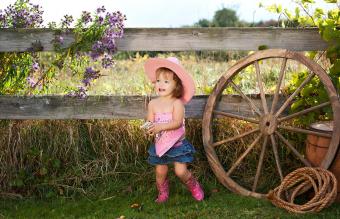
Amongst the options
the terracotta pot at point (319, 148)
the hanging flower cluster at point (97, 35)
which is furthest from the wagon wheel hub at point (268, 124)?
the hanging flower cluster at point (97, 35)

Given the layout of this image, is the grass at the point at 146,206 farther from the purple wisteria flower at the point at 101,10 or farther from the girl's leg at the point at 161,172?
the purple wisteria flower at the point at 101,10

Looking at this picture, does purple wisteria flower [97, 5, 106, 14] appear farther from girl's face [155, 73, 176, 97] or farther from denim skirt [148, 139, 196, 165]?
denim skirt [148, 139, 196, 165]

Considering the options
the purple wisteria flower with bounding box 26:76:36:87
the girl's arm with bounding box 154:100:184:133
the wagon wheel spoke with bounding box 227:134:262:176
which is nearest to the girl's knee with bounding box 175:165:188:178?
the girl's arm with bounding box 154:100:184:133

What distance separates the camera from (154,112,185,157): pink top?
473 cm

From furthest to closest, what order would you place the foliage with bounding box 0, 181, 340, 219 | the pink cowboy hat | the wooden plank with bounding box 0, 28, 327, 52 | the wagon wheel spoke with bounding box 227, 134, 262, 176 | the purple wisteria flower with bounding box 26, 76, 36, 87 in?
the purple wisteria flower with bounding box 26, 76, 36, 87
the wooden plank with bounding box 0, 28, 327, 52
the wagon wheel spoke with bounding box 227, 134, 262, 176
the pink cowboy hat
the foliage with bounding box 0, 181, 340, 219

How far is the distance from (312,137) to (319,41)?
0.94m

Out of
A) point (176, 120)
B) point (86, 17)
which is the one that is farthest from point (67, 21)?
point (176, 120)

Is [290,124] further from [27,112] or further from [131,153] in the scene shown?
[27,112]

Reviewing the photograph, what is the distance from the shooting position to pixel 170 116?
473 centimetres

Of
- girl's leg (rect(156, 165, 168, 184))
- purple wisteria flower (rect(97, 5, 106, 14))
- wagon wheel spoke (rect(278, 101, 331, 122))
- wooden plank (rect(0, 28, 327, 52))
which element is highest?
purple wisteria flower (rect(97, 5, 106, 14))

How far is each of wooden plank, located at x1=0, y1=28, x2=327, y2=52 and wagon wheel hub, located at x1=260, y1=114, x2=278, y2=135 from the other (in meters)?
0.66

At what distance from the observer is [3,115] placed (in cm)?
530

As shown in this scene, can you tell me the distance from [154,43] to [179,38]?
0.74ft

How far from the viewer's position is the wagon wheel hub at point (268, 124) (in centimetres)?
492
